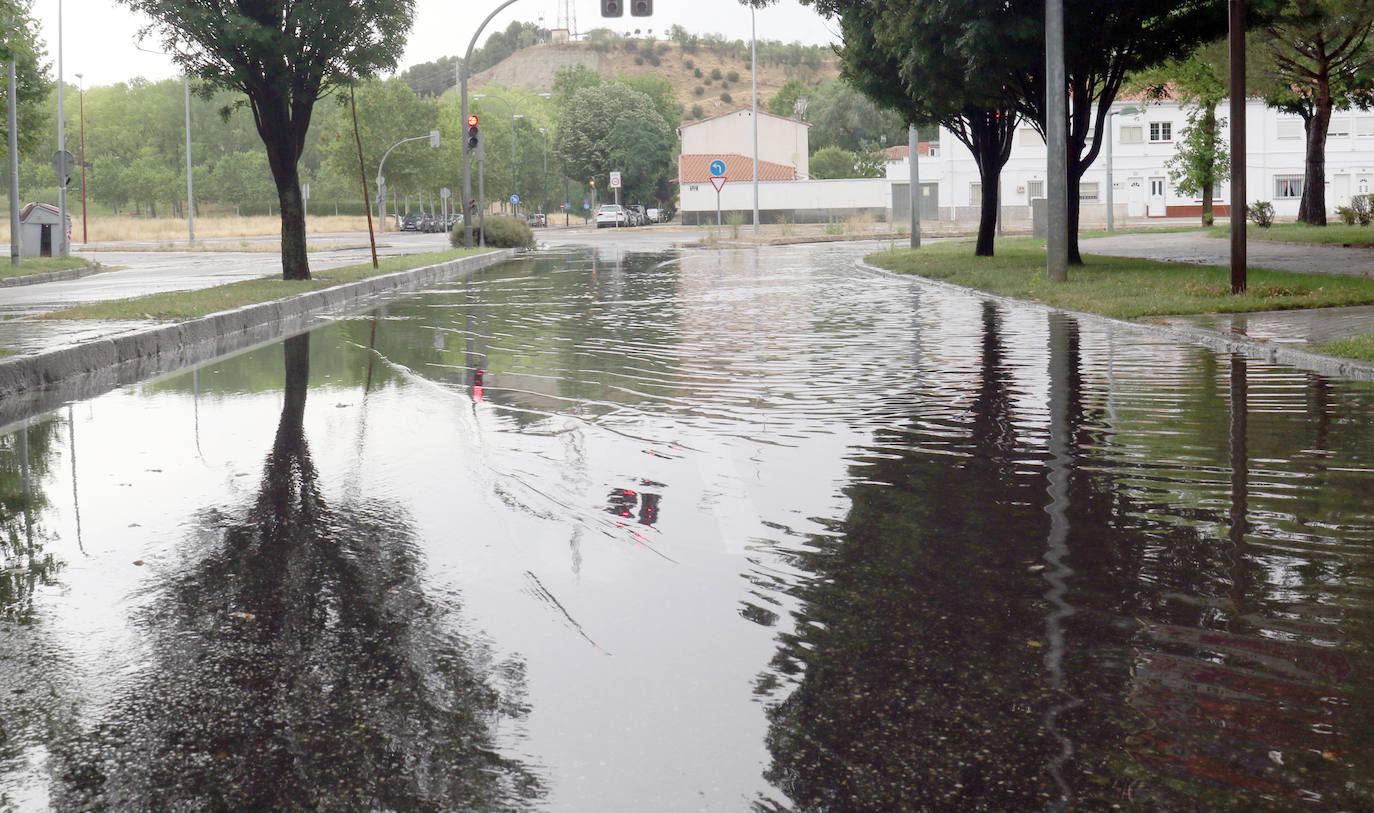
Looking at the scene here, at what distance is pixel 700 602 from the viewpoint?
5141mm

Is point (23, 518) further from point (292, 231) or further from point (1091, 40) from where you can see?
point (1091, 40)

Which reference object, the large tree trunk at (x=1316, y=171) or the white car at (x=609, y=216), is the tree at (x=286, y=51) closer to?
the large tree trunk at (x=1316, y=171)

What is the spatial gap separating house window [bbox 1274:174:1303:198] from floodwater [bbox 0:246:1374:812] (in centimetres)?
7498

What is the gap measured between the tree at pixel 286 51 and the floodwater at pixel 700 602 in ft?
54.9

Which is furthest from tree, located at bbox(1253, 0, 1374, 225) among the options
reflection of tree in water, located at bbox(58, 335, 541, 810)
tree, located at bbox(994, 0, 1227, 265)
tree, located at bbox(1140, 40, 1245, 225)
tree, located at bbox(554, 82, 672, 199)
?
tree, located at bbox(554, 82, 672, 199)

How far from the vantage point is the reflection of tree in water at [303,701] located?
11.6 feet

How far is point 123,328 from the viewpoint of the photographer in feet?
51.1

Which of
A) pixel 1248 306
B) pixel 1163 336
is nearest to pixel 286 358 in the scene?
pixel 1163 336

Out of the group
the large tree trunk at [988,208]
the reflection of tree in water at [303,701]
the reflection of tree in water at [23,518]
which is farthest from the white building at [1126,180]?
the reflection of tree in water at [303,701]

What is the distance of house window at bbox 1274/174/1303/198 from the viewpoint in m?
79.2

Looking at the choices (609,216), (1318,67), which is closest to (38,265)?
(1318,67)

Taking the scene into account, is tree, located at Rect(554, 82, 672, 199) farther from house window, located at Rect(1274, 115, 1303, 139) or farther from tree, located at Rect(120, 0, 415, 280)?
tree, located at Rect(120, 0, 415, 280)

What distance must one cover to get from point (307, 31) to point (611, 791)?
25.1 metres

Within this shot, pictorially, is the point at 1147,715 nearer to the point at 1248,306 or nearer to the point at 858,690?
the point at 858,690
